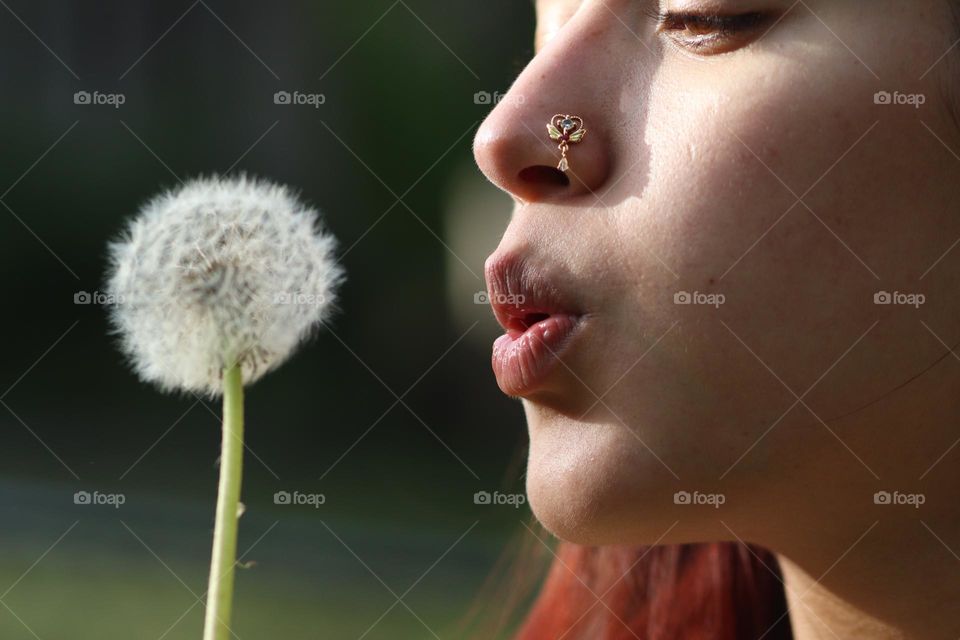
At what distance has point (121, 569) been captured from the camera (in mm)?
2230

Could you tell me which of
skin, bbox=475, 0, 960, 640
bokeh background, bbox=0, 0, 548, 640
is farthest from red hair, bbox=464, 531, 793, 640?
bokeh background, bbox=0, 0, 548, 640

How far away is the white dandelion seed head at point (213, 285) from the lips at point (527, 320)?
0.16 meters

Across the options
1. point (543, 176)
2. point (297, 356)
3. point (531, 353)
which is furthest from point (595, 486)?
point (297, 356)

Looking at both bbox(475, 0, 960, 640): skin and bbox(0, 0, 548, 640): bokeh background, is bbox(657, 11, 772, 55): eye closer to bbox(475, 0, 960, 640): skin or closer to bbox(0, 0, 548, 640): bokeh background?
bbox(475, 0, 960, 640): skin

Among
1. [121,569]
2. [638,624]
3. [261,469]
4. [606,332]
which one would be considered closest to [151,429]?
[261,469]

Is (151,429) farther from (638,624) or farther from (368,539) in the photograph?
(638,624)

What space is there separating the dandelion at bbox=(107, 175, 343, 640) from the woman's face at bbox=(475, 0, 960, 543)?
189 mm

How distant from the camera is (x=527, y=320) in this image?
2.39 feet

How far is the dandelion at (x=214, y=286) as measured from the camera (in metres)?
0.75

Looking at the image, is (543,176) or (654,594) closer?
(543,176)

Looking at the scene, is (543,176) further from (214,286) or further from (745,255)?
(214,286)

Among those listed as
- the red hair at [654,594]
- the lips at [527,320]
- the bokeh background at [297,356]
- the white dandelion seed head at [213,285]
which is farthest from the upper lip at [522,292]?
the bokeh background at [297,356]

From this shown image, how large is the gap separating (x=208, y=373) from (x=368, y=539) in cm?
241

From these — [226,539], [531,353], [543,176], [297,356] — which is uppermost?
[297,356]
